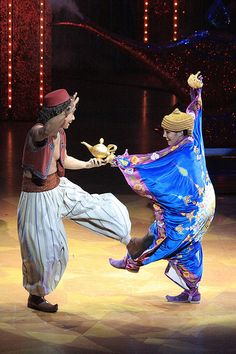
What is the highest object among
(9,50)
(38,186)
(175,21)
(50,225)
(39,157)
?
(39,157)

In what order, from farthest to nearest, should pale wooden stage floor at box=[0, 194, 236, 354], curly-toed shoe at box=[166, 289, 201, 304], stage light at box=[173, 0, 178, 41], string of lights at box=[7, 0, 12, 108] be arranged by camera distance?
stage light at box=[173, 0, 178, 41]
string of lights at box=[7, 0, 12, 108]
curly-toed shoe at box=[166, 289, 201, 304]
pale wooden stage floor at box=[0, 194, 236, 354]

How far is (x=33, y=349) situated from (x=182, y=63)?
6480 millimetres

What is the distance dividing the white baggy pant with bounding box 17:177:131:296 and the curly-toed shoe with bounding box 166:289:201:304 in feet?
1.76

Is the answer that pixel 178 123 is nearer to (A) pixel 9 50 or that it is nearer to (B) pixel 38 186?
(B) pixel 38 186

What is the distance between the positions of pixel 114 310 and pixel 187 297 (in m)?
0.53

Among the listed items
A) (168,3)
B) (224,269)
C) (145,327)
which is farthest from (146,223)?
(168,3)

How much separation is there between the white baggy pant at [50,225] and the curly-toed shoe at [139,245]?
127 mm

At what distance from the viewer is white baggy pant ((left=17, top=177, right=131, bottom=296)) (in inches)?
265

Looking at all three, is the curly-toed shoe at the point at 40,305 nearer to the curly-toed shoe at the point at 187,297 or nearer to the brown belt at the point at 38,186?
the brown belt at the point at 38,186

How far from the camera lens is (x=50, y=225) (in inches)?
266

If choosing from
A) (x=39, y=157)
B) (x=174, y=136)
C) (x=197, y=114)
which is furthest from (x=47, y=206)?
(x=197, y=114)

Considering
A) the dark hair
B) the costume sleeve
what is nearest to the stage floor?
the costume sleeve

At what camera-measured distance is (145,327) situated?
6.47 m

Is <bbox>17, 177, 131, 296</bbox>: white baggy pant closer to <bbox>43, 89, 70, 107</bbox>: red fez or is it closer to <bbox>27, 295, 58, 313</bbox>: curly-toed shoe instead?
<bbox>27, 295, 58, 313</bbox>: curly-toed shoe
